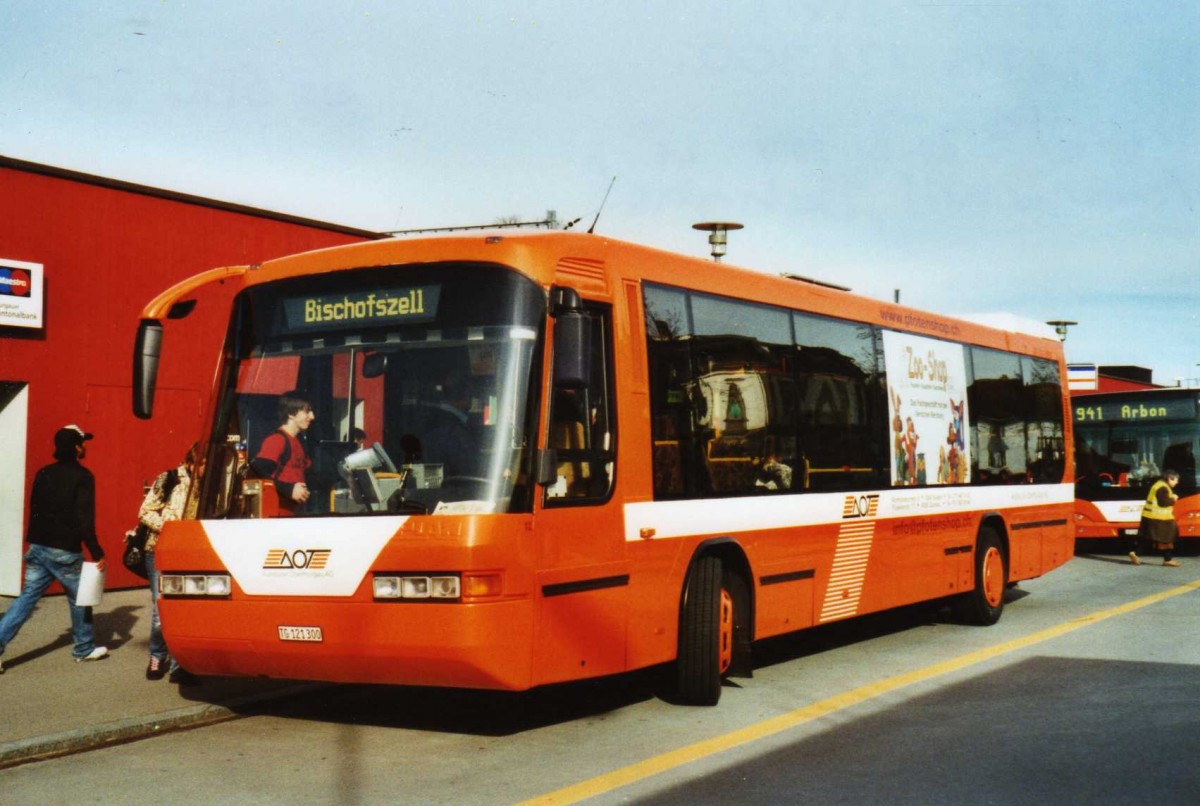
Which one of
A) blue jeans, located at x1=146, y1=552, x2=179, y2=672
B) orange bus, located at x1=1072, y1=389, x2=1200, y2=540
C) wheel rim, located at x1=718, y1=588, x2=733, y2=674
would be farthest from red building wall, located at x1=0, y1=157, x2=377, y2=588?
orange bus, located at x1=1072, y1=389, x2=1200, y2=540

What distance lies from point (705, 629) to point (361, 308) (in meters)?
3.03

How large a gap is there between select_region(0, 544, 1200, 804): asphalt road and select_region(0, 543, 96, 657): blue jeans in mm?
2280

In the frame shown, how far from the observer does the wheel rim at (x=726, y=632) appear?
901cm

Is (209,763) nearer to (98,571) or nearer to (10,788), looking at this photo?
(10,788)

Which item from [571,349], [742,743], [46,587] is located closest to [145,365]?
[571,349]

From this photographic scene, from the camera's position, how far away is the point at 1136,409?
25281 mm

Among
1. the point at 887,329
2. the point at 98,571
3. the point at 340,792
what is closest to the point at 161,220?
the point at 98,571

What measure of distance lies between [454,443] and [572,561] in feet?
3.19

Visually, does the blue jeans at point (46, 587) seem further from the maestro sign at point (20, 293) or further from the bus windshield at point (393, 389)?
the maestro sign at point (20, 293)

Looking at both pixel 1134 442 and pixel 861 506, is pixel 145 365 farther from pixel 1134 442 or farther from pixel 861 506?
pixel 1134 442

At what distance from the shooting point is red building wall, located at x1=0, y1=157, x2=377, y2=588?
48.5ft

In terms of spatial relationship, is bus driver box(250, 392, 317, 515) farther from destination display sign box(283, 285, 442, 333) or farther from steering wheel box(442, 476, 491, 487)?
steering wheel box(442, 476, 491, 487)

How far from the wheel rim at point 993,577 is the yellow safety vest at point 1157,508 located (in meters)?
9.56

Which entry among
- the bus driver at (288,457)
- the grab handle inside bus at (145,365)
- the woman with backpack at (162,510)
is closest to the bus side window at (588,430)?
the bus driver at (288,457)
